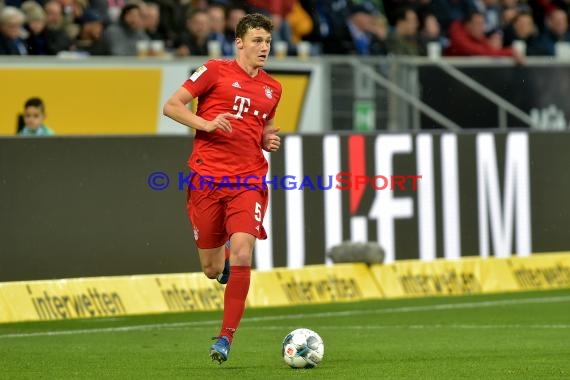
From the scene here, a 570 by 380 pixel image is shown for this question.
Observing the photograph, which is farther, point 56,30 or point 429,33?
point 429,33

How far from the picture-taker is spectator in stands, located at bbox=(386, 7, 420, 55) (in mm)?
21828

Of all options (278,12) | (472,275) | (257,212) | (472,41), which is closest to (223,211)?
(257,212)

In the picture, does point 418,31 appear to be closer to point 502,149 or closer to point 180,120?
point 502,149

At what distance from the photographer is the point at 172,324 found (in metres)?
13.8

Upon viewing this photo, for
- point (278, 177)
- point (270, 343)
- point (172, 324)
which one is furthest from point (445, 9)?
point (270, 343)

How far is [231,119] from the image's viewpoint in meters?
10.7

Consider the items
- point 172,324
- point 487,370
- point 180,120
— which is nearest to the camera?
point 487,370

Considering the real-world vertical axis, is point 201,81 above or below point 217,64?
below

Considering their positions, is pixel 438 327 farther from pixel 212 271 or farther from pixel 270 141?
pixel 270 141

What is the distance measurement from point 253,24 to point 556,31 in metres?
14.3

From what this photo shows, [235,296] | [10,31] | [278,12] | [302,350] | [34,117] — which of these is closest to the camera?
[302,350]

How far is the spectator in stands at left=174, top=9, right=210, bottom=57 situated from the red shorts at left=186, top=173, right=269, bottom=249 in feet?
28.0

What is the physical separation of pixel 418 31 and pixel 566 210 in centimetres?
568

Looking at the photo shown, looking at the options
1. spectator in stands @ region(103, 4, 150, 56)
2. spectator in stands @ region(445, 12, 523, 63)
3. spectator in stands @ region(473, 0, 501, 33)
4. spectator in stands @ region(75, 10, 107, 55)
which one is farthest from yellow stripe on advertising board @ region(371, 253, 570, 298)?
spectator in stands @ region(473, 0, 501, 33)
